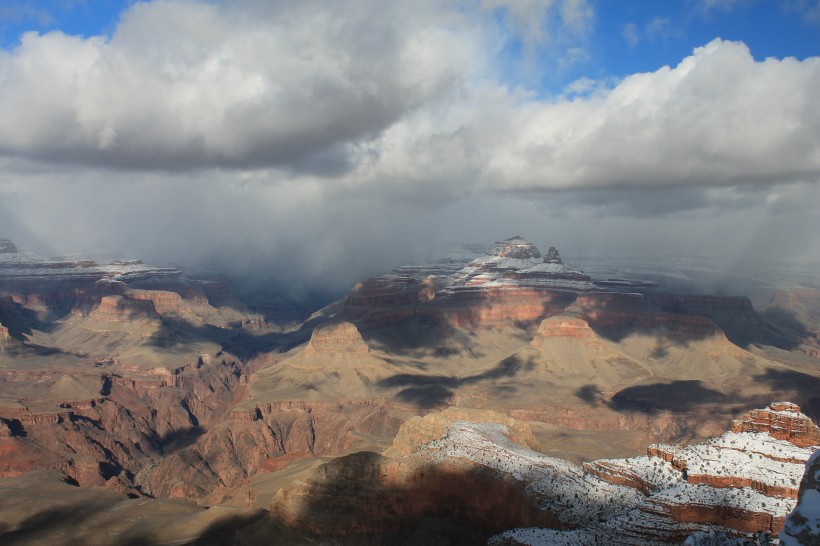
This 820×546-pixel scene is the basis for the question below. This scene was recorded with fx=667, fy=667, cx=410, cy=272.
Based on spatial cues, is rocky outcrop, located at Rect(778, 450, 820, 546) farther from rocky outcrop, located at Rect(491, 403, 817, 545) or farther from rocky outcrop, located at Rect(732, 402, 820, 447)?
rocky outcrop, located at Rect(732, 402, 820, 447)

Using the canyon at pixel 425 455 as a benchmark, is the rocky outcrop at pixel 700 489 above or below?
above

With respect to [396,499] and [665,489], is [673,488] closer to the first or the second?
[665,489]

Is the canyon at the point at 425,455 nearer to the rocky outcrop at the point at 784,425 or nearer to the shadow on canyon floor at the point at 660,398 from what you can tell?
the rocky outcrop at the point at 784,425

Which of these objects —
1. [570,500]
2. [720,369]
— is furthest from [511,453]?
[720,369]

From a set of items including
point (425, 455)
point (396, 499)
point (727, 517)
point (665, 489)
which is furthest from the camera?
point (425, 455)

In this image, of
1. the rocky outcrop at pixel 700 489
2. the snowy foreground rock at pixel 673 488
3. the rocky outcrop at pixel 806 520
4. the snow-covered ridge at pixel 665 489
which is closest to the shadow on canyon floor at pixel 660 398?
the snowy foreground rock at pixel 673 488

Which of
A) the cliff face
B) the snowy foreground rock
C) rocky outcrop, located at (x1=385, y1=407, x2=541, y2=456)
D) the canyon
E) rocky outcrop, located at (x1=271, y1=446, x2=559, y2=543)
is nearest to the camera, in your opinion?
the snowy foreground rock

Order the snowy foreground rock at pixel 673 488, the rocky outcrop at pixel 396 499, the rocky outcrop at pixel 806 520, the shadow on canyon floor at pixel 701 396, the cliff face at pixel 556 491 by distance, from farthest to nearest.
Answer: the shadow on canyon floor at pixel 701 396, the rocky outcrop at pixel 396 499, the cliff face at pixel 556 491, the snowy foreground rock at pixel 673 488, the rocky outcrop at pixel 806 520

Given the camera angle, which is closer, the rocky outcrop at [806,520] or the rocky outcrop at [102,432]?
the rocky outcrop at [806,520]

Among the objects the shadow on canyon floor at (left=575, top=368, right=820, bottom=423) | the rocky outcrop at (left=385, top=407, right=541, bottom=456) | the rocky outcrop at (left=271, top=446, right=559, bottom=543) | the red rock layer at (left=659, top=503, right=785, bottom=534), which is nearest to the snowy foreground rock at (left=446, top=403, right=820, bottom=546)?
the red rock layer at (left=659, top=503, right=785, bottom=534)

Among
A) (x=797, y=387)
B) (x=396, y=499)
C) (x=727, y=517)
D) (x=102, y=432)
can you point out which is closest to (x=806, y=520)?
(x=727, y=517)
